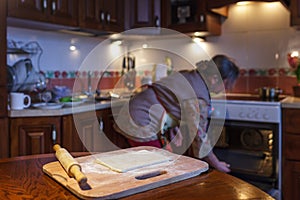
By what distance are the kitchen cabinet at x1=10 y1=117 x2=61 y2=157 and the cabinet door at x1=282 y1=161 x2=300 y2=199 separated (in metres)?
1.56

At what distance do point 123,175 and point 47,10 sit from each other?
5.65ft

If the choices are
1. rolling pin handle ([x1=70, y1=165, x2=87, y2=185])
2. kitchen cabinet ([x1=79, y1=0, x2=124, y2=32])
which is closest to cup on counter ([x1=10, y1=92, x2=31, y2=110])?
kitchen cabinet ([x1=79, y1=0, x2=124, y2=32])

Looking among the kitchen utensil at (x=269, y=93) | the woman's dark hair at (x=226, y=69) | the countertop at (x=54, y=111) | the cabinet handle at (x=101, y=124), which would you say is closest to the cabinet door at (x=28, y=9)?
the countertop at (x=54, y=111)

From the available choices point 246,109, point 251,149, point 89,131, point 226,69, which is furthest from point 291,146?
point 89,131

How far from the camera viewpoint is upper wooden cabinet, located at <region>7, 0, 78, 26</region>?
84.4 inches

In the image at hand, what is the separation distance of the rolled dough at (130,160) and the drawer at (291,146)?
147 centimetres

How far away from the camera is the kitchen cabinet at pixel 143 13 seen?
9.91 feet

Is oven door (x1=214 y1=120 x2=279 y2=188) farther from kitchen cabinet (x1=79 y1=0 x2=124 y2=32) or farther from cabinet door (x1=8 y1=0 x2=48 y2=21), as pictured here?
cabinet door (x1=8 y1=0 x2=48 y2=21)

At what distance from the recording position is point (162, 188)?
0.92m

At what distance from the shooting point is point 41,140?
2160mm

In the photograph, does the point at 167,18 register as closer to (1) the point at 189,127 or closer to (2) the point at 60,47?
(2) the point at 60,47

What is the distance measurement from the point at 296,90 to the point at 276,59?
14.5 inches

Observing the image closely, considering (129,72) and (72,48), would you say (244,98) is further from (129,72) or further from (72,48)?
(72,48)

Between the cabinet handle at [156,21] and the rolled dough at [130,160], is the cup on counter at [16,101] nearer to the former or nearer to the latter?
the rolled dough at [130,160]
